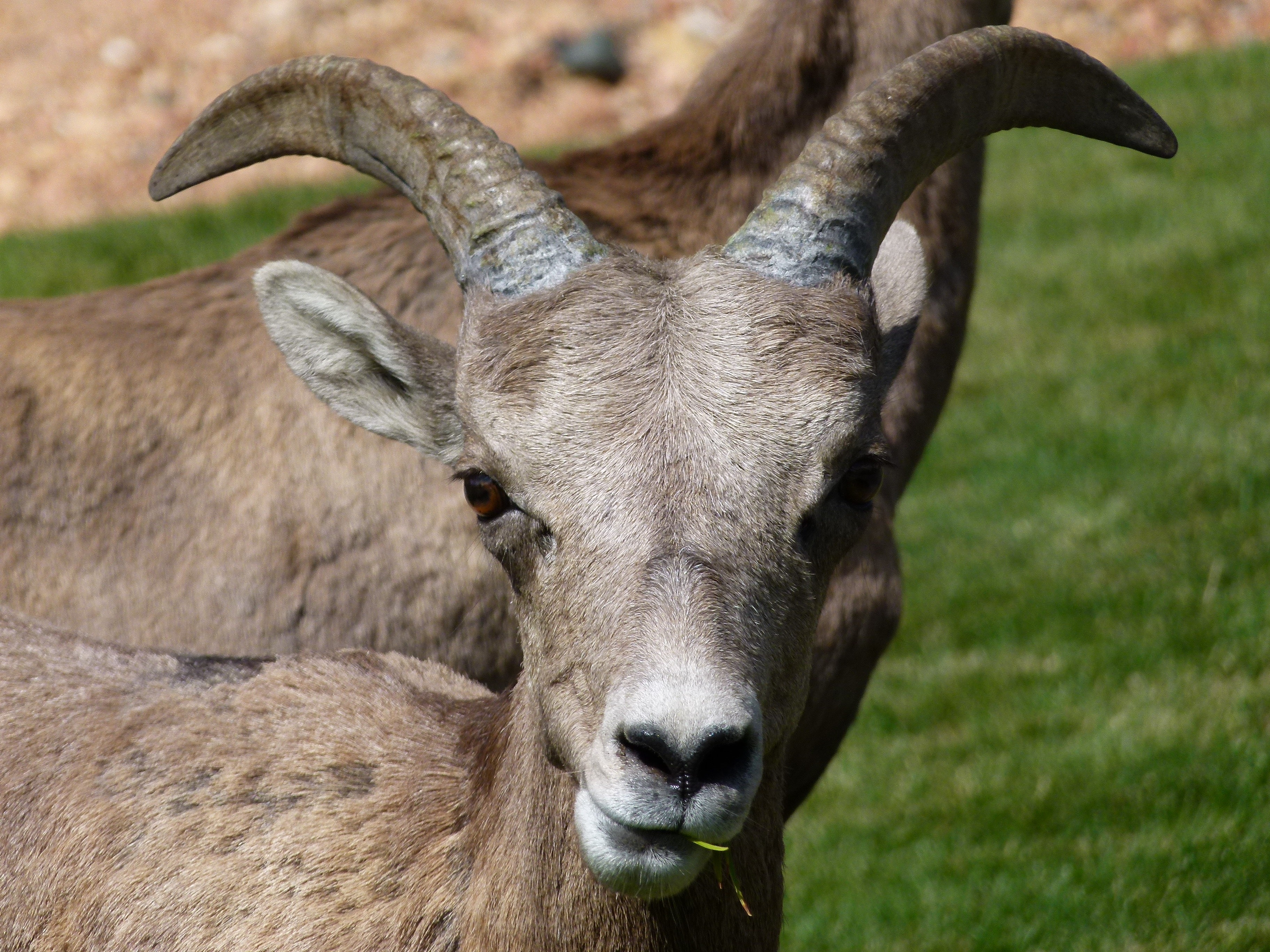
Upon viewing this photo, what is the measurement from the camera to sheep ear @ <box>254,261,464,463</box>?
3777mm

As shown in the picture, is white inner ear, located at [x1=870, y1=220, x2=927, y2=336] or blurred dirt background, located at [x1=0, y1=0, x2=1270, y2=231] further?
blurred dirt background, located at [x1=0, y1=0, x2=1270, y2=231]

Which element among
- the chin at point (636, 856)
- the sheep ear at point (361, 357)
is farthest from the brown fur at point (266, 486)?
the chin at point (636, 856)

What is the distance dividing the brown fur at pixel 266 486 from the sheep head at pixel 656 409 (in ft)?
3.50

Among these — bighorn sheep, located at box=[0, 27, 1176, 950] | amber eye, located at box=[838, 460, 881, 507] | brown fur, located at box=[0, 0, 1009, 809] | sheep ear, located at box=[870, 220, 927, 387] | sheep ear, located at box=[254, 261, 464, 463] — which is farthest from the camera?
brown fur, located at box=[0, 0, 1009, 809]

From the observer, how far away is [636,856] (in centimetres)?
281

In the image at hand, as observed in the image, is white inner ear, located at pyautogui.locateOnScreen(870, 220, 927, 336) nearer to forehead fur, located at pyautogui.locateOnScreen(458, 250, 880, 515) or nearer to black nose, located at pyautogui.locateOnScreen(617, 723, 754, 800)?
forehead fur, located at pyautogui.locateOnScreen(458, 250, 880, 515)

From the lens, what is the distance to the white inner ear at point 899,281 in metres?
3.96

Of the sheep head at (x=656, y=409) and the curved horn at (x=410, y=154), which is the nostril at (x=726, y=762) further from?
the curved horn at (x=410, y=154)

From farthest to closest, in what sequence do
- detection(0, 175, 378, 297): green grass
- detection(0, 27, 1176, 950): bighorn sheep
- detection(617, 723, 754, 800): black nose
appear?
detection(0, 175, 378, 297): green grass
detection(0, 27, 1176, 950): bighorn sheep
detection(617, 723, 754, 800): black nose

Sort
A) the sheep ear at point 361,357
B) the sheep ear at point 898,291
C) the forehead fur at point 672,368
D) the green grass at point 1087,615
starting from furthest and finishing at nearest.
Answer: the green grass at point 1087,615 < the sheep ear at point 898,291 < the sheep ear at point 361,357 < the forehead fur at point 672,368

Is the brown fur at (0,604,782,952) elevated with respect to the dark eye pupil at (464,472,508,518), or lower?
lower

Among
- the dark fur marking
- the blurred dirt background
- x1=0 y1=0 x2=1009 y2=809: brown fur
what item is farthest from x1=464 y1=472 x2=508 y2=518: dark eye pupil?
the blurred dirt background

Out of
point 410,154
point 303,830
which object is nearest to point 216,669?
point 303,830

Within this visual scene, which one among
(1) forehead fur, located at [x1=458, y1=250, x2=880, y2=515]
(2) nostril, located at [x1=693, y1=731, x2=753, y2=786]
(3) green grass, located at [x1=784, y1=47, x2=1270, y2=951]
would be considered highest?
(1) forehead fur, located at [x1=458, y1=250, x2=880, y2=515]
